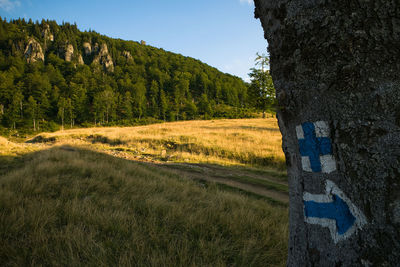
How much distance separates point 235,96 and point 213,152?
70.8 m

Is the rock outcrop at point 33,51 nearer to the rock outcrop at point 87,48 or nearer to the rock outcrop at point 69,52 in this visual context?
the rock outcrop at point 69,52

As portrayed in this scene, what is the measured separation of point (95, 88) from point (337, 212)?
8143 cm

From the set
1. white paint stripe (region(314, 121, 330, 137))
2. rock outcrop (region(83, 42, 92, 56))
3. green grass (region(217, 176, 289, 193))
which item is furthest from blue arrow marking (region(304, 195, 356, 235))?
rock outcrop (region(83, 42, 92, 56))

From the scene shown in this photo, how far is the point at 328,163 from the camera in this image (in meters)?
1.02

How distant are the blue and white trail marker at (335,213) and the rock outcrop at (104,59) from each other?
121 metres

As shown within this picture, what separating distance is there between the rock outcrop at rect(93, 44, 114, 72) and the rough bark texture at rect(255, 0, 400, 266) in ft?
397

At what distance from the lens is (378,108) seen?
2.77 feet

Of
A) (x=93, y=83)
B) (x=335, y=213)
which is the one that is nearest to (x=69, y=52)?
(x=93, y=83)

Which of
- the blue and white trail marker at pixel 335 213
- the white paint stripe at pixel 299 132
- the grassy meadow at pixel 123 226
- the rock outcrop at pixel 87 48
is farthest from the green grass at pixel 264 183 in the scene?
the rock outcrop at pixel 87 48

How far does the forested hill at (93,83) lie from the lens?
2111 inches

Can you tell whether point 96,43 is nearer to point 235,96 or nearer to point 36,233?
point 235,96

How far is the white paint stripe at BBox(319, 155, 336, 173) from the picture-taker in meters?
1.00

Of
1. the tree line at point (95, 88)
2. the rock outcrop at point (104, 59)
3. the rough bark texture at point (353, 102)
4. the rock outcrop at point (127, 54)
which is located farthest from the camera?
the rock outcrop at point (127, 54)

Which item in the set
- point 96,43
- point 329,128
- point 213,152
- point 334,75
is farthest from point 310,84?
point 96,43
